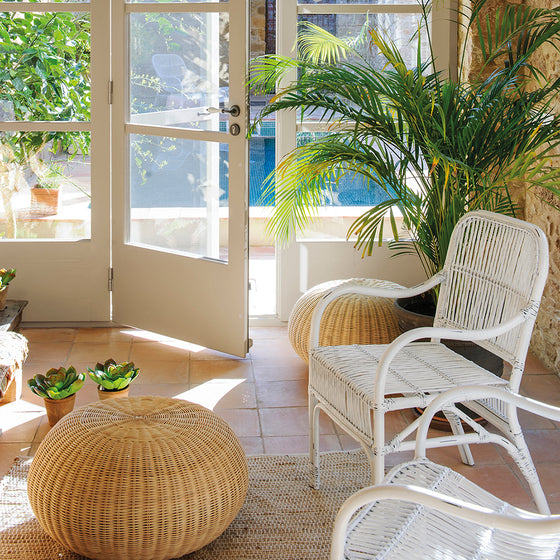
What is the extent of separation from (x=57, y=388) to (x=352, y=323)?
1160 mm

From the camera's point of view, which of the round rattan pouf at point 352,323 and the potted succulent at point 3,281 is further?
the potted succulent at point 3,281

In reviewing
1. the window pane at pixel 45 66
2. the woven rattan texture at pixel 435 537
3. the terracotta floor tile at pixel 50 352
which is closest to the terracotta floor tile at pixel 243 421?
the terracotta floor tile at pixel 50 352

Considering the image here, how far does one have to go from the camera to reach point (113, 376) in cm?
272

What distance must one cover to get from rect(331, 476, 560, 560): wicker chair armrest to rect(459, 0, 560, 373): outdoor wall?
2363 millimetres

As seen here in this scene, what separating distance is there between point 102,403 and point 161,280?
1.62 m

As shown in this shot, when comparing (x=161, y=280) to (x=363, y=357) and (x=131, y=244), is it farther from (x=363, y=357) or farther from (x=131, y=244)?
(x=363, y=357)

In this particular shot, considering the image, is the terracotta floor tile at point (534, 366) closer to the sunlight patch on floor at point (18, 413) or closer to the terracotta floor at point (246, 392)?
the terracotta floor at point (246, 392)

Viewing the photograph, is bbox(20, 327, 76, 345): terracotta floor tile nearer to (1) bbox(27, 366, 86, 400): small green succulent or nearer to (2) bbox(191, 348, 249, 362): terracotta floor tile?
(2) bbox(191, 348, 249, 362): terracotta floor tile

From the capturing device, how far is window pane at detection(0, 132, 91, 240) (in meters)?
3.93

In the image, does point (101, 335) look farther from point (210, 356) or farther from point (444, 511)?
point (444, 511)

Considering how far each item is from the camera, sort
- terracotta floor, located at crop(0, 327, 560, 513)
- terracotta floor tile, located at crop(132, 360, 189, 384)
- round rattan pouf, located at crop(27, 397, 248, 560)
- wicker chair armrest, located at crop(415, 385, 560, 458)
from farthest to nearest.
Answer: terracotta floor tile, located at crop(132, 360, 189, 384)
terracotta floor, located at crop(0, 327, 560, 513)
round rattan pouf, located at crop(27, 397, 248, 560)
wicker chair armrest, located at crop(415, 385, 560, 458)

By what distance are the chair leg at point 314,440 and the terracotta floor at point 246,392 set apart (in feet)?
0.97

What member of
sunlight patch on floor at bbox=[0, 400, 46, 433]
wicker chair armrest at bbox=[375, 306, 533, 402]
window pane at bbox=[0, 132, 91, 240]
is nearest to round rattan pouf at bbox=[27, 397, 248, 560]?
wicker chair armrest at bbox=[375, 306, 533, 402]

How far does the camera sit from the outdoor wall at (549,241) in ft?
11.4
